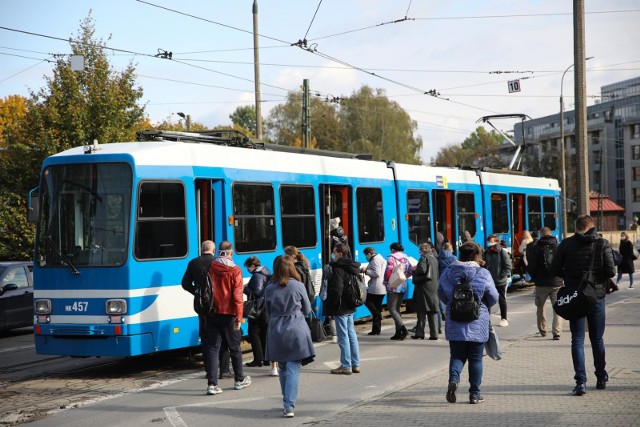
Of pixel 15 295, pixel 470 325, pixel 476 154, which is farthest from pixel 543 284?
pixel 476 154

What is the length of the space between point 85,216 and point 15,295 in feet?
22.3

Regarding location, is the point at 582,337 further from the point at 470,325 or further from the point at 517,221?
the point at 517,221

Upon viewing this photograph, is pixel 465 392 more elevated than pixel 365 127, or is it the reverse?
pixel 365 127

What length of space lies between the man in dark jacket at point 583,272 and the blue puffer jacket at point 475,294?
2.69 ft

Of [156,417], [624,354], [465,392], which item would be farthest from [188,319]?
[624,354]

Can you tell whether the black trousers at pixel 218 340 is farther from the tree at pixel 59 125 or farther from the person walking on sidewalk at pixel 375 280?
the tree at pixel 59 125

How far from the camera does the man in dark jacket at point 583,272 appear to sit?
902cm

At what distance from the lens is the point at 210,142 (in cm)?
1384

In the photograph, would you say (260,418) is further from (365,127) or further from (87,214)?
(365,127)

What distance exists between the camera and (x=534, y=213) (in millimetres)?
26531

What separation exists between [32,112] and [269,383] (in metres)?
15.7

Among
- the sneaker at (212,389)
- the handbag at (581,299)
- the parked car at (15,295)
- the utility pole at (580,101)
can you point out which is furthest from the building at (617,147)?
the handbag at (581,299)

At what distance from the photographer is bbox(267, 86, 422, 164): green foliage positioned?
238 feet

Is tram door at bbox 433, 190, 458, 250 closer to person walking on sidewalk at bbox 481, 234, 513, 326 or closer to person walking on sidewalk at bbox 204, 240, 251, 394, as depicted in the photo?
person walking on sidewalk at bbox 481, 234, 513, 326
